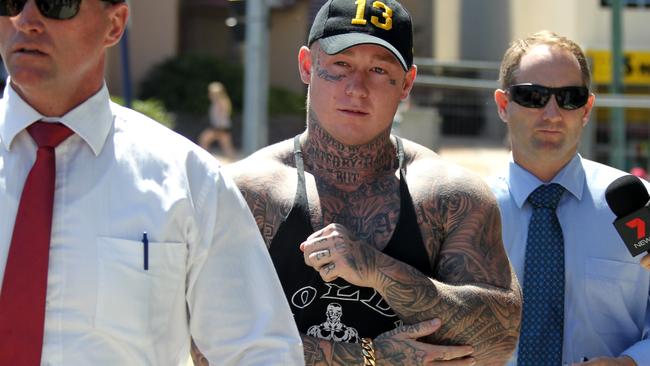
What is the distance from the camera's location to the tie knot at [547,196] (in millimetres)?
4410

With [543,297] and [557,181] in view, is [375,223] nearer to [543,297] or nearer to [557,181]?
[543,297]

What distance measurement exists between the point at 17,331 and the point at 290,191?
115cm

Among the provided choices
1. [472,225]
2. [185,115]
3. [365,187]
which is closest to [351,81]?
[365,187]

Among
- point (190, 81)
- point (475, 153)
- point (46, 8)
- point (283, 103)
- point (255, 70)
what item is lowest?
point (475, 153)

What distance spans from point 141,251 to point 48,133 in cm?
35

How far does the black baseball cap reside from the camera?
351 centimetres

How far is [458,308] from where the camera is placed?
132 inches

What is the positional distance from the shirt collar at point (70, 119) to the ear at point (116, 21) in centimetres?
18

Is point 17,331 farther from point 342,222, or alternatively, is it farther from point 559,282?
point 559,282

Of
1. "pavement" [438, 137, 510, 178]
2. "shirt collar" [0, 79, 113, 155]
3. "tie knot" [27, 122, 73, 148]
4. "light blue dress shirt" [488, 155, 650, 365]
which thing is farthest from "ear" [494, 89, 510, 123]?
"pavement" [438, 137, 510, 178]

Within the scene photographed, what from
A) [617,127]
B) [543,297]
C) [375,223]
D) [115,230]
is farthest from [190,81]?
[115,230]

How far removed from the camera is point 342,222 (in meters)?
3.50

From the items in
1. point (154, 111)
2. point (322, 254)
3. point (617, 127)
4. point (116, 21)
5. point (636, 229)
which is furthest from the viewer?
point (154, 111)

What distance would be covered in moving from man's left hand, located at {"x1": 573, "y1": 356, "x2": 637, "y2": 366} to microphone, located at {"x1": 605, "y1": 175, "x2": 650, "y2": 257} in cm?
44
